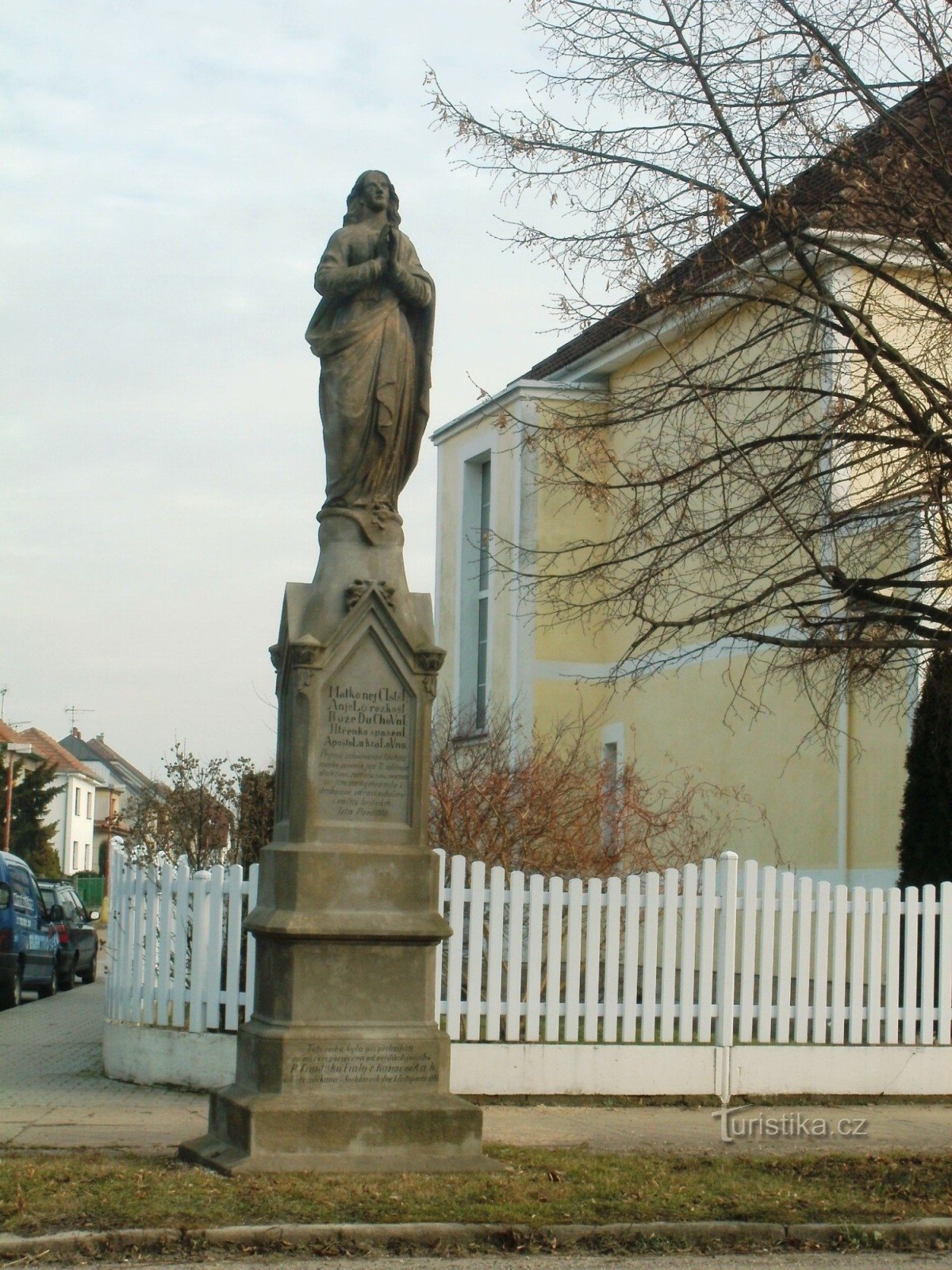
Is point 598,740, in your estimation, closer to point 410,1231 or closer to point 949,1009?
point 949,1009

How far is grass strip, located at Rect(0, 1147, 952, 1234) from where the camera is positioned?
7.36 m

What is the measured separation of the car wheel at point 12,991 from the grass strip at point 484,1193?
13.8 meters

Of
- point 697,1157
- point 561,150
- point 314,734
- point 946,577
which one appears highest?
point 561,150

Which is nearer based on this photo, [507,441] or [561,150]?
[561,150]

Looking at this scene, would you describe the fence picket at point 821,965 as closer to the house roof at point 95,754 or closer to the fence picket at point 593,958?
the fence picket at point 593,958

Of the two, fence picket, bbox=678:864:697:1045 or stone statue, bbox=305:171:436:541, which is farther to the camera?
fence picket, bbox=678:864:697:1045

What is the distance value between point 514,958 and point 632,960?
860 mm

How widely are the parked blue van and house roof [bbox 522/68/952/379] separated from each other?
13.9 meters

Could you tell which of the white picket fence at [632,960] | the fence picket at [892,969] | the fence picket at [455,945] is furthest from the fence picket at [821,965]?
the fence picket at [455,945]

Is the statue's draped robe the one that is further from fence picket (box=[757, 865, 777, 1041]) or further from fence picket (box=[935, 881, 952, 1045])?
fence picket (box=[935, 881, 952, 1045])

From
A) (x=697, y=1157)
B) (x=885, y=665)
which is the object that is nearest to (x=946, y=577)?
(x=885, y=665)

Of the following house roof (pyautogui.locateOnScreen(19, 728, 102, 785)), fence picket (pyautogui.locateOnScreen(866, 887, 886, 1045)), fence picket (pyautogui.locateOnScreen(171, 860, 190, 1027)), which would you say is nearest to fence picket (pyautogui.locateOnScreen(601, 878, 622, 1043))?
fence picket (pyautogui.locateOnScreen(866, 887, 886, 1045))

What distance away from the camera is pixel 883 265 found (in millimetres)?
12195

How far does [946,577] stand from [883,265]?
231 cm
